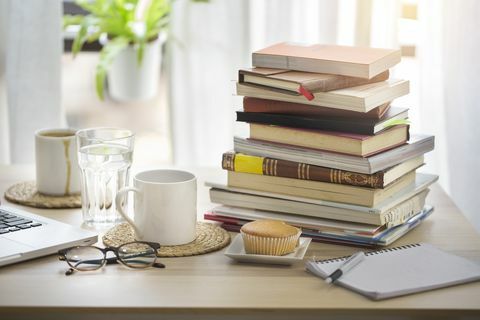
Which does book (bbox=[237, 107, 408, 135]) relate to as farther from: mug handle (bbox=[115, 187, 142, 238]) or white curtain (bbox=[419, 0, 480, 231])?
white curtain (bbox=[419, 0, 480, 231])

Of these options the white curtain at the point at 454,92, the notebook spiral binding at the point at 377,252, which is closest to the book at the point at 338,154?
the notebook spiral binding at the point at 377,252

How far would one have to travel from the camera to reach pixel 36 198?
4.44 ft

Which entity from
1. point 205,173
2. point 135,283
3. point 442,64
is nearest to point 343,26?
point 442,64

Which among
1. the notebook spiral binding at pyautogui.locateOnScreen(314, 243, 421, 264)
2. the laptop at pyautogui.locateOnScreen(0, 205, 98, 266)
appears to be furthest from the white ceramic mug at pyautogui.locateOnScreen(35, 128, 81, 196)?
the notebook spiral binding at pyautogui.locateOnScreen(314, 243, 421, 264)

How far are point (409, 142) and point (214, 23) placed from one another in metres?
1.04

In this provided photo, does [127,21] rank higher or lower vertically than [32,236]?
higher

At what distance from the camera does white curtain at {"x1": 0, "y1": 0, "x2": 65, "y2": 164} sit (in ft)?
6.75

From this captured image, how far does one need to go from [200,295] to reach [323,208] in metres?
0.29

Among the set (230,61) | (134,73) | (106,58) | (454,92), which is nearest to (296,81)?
(454,92)

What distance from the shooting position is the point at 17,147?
2143mm

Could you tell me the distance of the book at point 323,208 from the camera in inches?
45.7

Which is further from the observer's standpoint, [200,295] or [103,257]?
[103,257]

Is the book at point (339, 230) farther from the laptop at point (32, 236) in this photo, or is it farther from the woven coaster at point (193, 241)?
the laptop at point (32, 236)

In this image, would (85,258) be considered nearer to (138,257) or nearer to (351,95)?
(138,257)
